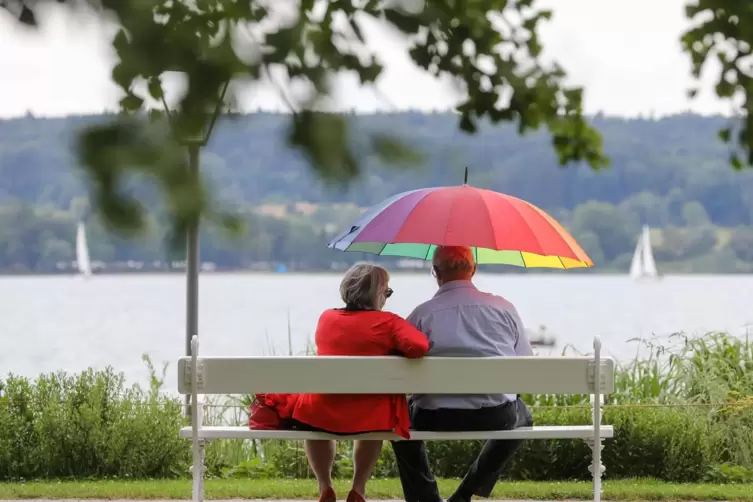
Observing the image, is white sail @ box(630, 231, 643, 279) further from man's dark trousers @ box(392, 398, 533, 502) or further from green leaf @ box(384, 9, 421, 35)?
green leaf @ box(384, 9, 421, 35)

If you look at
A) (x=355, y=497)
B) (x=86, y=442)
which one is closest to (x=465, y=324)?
(x=355, y=497)

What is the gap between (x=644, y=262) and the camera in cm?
3897

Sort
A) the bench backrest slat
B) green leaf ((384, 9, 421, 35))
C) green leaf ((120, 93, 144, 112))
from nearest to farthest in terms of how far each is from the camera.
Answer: green leaf ((120, 93, 144, 112))
green leaf ((384, 9, 421, 35))
the bench backrest slat

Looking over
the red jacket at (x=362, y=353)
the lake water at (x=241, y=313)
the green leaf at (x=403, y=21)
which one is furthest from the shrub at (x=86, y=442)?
the green leaf at (x=403, y=21)

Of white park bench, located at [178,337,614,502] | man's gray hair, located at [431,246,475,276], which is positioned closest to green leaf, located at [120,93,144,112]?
white park bench, located at [178,337,614,502]

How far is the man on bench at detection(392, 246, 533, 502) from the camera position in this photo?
3.97m

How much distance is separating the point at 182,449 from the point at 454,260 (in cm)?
221

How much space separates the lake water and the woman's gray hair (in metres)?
4.03

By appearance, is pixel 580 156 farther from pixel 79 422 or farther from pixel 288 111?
pixel 79 422

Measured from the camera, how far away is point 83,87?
109 centimetres

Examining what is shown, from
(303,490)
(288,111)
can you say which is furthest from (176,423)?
(288,111)

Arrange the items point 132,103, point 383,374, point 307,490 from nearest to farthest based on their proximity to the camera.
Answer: point 132,103 → point 383,374 → point 307,490

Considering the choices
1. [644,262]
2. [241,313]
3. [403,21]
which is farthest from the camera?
[241,313]

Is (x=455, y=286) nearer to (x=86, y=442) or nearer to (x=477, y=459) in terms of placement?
(x=477, y=459)
